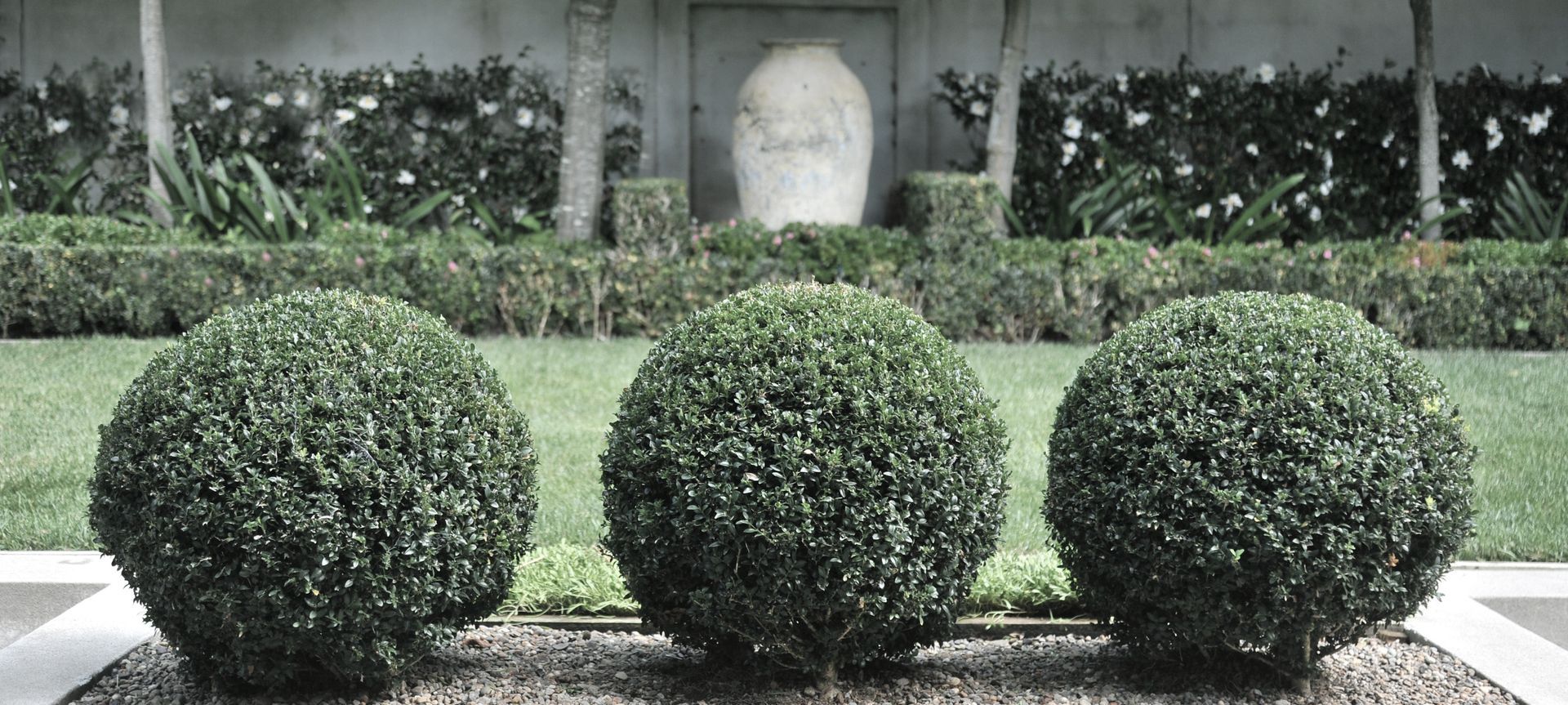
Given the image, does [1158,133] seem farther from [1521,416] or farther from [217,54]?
[217,54]

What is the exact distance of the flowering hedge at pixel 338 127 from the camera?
1105 centimetres

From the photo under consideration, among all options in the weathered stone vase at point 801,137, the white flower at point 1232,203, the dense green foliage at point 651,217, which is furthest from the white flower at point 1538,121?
the dense green foliage at point 651,217

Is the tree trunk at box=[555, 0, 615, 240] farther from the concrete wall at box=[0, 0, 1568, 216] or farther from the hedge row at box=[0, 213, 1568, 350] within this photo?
the concrete wall at box=[0, 0, 1568, 216]

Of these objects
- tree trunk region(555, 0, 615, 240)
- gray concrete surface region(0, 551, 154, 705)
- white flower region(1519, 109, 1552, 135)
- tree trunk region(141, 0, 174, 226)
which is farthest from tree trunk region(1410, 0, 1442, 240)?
gray concrete surface region(0, 551, 154, 705)

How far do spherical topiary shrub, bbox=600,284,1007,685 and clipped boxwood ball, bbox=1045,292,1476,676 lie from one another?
0.99 feet

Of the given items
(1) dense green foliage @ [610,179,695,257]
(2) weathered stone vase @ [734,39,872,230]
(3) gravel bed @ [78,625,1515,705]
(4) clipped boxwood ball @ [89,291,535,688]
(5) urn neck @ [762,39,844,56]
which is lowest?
(3) gravel bed @ [78,625,1515,705]

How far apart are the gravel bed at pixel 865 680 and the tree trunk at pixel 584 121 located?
623 cm

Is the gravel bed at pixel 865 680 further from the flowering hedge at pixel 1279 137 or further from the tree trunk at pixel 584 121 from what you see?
the flowering hedge at pixel 1279 137

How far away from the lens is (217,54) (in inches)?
449

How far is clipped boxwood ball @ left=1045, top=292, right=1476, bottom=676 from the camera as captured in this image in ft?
9.63

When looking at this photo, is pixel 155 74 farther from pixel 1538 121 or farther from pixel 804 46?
pixel 1538 121

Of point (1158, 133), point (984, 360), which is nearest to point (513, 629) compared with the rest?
point (984, 360)

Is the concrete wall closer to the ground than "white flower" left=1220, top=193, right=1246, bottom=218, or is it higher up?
higher up

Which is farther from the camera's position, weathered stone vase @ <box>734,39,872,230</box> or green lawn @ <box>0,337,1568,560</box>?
weathered stone vase @ <box>734,39,872,230</box>
